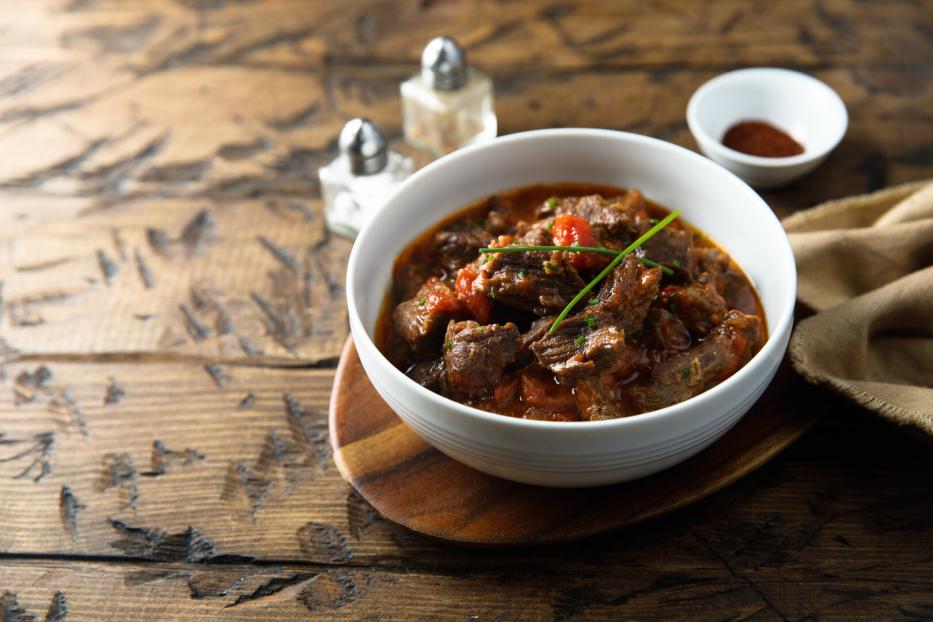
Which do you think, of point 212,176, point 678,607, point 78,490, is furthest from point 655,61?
point 78,490

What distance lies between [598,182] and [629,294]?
0.83 m

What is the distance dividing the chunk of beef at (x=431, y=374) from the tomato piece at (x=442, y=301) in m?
0.17

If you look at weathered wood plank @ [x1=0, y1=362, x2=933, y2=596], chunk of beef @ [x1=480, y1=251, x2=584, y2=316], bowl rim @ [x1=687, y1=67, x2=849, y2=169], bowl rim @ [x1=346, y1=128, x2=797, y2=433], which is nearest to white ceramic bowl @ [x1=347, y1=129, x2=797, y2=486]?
bowl rim @ [x1=346, y1=128, x2=797, y2=433]

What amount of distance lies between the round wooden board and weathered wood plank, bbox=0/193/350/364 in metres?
0.63

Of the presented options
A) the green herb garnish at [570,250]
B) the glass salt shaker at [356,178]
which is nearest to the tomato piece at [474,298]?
the green herb garnish at [570,250]

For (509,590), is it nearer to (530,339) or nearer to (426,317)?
(530,339)

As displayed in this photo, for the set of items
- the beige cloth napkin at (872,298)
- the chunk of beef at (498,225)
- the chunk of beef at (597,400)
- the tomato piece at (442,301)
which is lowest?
the beige cloth napkin at (872,298)

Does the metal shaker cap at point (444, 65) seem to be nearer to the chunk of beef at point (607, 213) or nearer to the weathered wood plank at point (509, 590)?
the chunk of beef at point (607, 213)

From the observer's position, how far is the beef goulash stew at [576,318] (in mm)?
2830

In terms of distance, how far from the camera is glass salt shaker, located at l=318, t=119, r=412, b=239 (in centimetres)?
397

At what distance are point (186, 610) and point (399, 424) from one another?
895 mm

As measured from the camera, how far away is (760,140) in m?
4.27

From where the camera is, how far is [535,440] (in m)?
2.52

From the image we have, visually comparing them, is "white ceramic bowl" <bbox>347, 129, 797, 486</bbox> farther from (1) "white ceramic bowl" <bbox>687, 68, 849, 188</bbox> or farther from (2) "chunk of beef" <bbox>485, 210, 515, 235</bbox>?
(1) "white ceramic bowl" <bbox>687, 68, 849, 188</bbox>
